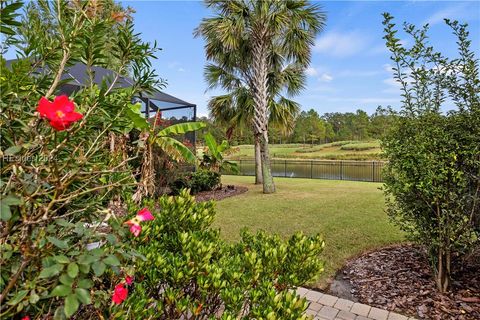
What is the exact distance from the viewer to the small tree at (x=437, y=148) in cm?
297

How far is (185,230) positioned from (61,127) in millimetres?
1382

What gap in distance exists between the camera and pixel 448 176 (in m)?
3.03

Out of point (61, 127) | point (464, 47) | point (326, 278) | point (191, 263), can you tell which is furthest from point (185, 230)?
point (464, 47)

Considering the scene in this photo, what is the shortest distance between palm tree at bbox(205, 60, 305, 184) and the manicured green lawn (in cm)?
324

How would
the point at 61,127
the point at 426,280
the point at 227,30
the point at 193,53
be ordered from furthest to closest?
the point at 193,53
the point at 227,30
the point at 426,280
the point at 61,127

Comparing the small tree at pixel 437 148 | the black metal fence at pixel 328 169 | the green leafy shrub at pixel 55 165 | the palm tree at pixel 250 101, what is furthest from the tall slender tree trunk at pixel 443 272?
the black metal fence at pixel 328 169

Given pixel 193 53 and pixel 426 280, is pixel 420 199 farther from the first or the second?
pixel 193 53

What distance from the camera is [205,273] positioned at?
169 cm

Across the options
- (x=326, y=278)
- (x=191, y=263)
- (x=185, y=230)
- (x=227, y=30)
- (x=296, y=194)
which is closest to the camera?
(x=191, y=263)

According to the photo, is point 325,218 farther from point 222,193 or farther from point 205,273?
point 205,273

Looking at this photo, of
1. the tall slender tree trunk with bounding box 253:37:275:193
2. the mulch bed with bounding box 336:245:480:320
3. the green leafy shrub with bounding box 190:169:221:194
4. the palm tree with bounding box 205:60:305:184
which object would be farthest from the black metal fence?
the mulch bed with bounding box 336:245:480:320

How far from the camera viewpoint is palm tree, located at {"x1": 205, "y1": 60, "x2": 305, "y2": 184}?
11.3m

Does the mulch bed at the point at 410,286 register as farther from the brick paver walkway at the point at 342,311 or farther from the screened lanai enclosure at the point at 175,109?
the screened lanai enclosure at the point at 175,109

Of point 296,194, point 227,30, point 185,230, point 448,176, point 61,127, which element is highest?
point 227,30
